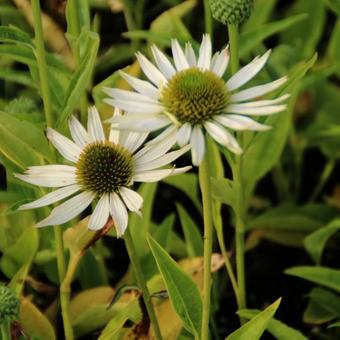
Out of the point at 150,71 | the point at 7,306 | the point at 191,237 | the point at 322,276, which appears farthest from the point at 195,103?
the point at 191,237

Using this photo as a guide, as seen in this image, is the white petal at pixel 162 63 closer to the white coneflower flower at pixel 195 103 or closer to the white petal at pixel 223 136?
the white coneflower flower at pixel 195 103

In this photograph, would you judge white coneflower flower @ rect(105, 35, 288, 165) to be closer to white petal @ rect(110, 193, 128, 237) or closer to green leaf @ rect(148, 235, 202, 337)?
white petal @ rect(110, 193, 128, 237)

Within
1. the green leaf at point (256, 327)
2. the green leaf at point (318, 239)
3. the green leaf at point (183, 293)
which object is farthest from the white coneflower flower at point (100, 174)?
the green leaf at point (318, 239)

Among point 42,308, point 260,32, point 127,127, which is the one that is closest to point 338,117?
point 260,32

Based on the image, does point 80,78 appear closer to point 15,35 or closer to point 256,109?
point 15,35

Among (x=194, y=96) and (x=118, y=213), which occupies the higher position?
(x=194, y=96)

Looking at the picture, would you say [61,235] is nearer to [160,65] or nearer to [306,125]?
[160,65]

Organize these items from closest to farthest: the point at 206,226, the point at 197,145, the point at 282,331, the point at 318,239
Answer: the point at 197,145, the point at 206,226, the point at 282,331, the point at 318,239
